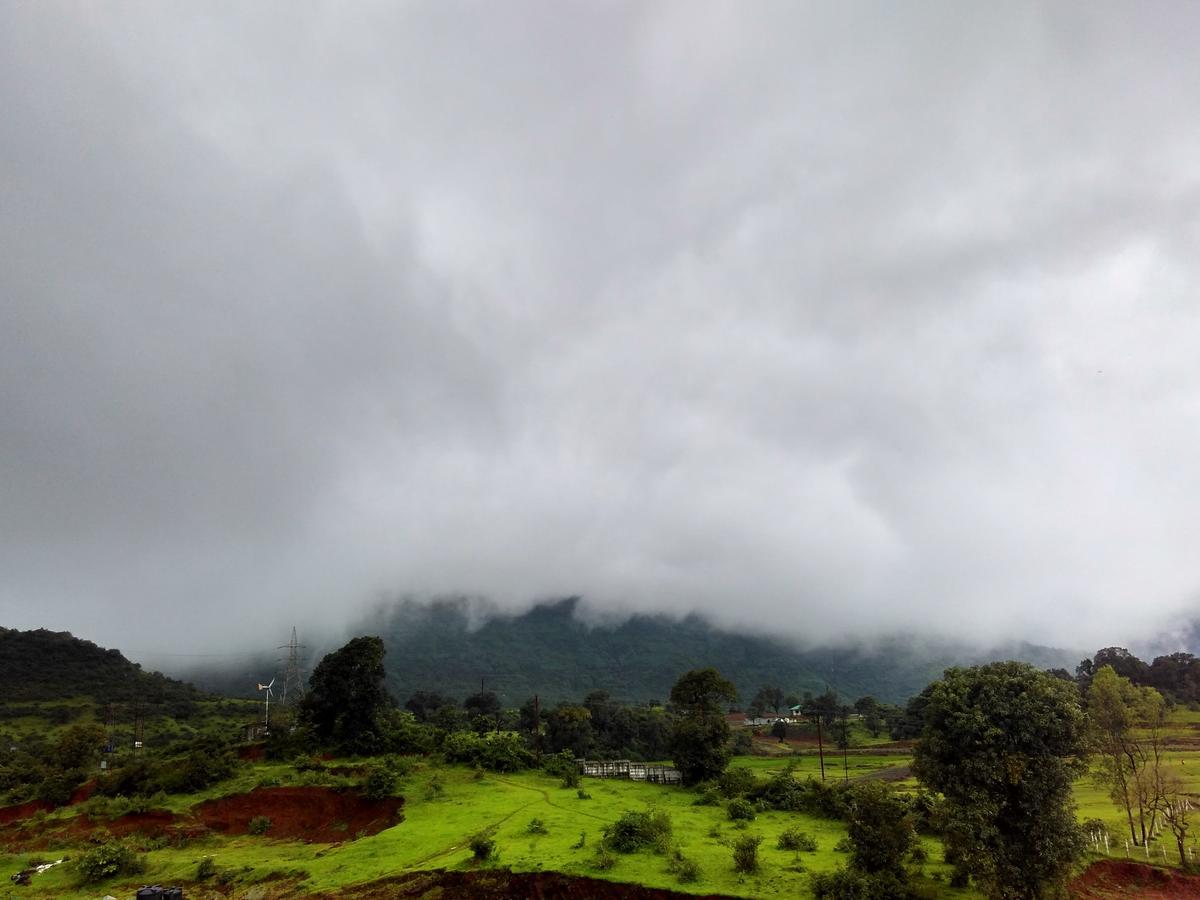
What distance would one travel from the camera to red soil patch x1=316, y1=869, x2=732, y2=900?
28125 mm

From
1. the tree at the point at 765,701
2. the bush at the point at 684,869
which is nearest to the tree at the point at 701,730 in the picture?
the bush at the point at 684,869

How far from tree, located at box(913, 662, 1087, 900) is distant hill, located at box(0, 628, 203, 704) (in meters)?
122

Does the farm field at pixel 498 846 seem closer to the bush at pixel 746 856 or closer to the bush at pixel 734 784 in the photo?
the bush at pixel 746 856

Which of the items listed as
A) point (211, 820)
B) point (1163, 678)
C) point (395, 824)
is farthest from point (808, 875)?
point (1163, 678)

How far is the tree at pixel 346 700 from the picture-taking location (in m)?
56.3

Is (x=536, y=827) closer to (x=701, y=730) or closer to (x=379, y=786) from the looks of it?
(x=379, y=786)

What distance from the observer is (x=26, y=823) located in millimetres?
44625

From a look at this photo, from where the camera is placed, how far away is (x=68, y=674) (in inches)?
4375

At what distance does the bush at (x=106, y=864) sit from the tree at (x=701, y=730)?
3557 cm

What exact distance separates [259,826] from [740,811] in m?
31.9

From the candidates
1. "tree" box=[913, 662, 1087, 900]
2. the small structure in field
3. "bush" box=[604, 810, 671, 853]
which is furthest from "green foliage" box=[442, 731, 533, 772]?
"tree" box=[913, 662, 1087, 900]

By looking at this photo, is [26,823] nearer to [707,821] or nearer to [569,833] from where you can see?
[569,833]

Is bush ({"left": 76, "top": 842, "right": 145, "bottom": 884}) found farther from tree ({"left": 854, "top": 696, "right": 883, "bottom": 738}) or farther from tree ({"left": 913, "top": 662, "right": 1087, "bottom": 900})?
tree ({"left": 854, "top": 696, "right": 883, "bottom": 738})

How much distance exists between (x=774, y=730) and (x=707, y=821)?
7789 cm
